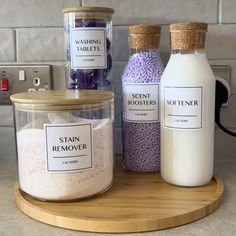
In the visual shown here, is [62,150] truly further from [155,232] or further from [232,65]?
[232,65]

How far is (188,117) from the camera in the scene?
71 cm

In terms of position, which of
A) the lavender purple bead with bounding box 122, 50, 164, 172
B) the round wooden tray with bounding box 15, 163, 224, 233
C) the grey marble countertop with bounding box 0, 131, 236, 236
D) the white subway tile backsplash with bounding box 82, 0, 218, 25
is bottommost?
the grey marble countertop with bounding box 0, 131, 236, 236

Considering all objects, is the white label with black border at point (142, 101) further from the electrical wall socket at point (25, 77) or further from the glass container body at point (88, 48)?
the electrical wall socket at point (25, 77)

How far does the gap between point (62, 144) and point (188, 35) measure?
28cm

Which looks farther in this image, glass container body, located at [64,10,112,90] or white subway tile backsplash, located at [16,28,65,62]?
white subway tile backsplash, located at [16,28,65,62]

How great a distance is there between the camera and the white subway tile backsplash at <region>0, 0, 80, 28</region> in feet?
3.01

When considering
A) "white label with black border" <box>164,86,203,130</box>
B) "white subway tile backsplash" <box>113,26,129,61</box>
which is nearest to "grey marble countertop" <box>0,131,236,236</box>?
"white label with black border" <box>164,86,203,130</box>

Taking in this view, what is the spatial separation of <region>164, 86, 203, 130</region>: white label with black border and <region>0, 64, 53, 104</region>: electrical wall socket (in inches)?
12.9

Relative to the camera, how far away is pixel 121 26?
910 mm

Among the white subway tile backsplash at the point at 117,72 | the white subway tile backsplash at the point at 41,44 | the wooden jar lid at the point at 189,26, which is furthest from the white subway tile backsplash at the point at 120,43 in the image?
the wooden jar lid at the point at 189,26

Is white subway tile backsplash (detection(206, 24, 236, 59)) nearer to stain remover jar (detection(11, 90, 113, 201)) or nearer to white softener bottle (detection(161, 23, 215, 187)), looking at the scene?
white softener bottle (detection(161, 23, 215, 187))

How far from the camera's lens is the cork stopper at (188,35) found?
702mm

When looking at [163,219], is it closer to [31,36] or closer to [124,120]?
[124,120]

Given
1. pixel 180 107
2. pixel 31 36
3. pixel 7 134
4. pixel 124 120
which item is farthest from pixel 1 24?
pixel 180 107
